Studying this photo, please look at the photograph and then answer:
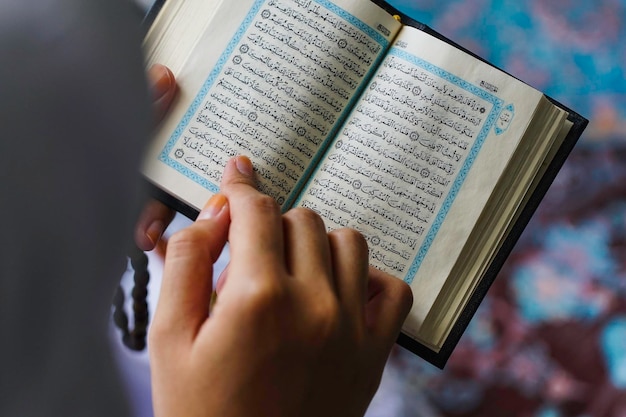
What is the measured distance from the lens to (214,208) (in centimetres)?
70

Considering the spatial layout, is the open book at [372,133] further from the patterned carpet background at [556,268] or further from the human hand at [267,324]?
the patterned carpet background at [556,268]

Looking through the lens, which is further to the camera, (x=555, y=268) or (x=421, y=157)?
(x=555, y=268)

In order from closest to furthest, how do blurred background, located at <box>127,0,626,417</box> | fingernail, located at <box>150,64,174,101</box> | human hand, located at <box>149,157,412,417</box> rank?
human hand, located at <box>149,157,412,417</box> < fingernail, located at <box>150,64,174,101</box> < blurred background, located at <box>127,0,626,417</box>

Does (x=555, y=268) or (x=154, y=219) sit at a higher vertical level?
(x=555, y=268)

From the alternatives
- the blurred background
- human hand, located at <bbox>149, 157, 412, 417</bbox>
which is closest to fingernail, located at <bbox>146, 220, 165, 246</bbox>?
human hand, located at <bbox>149, 157, 412, 417</bbox>

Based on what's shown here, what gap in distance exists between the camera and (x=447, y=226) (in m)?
0.83

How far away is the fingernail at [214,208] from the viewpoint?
0.70 m

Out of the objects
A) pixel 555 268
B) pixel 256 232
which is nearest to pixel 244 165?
pixel 256 232

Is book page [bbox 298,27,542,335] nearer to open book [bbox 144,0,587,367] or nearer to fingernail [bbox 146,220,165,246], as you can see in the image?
open book [bbox 144,0,587,367]

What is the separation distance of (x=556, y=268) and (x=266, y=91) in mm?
739

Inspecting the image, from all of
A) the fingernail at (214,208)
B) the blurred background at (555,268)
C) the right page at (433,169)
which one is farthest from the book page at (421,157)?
the blurred background at (555,268)

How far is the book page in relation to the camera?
2.69 ft

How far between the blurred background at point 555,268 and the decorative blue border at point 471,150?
47 centimetres

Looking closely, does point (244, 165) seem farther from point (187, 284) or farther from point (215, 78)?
point (187, 284)
